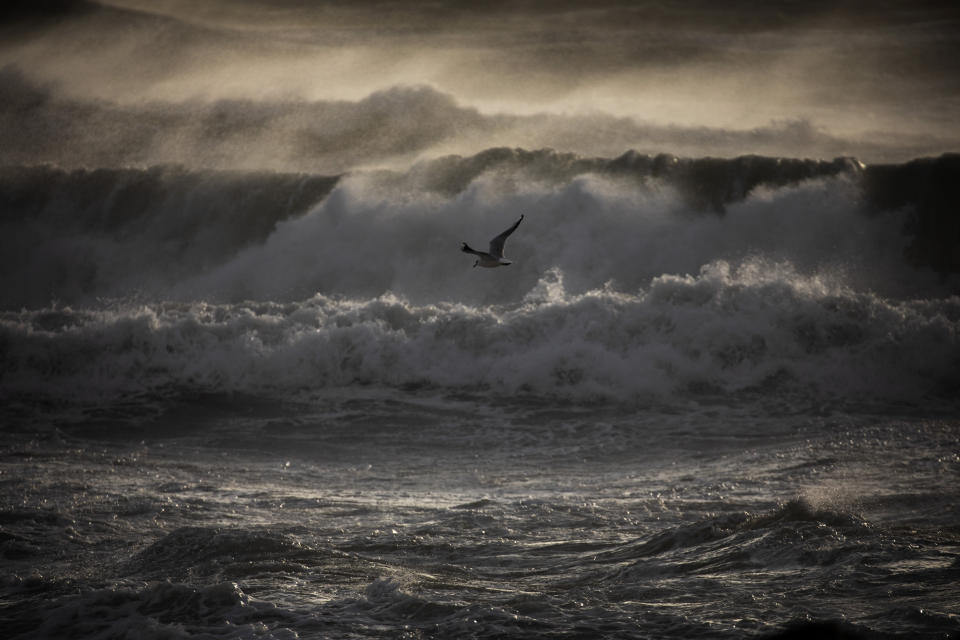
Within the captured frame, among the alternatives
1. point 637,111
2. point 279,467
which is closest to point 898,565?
A: point 279,467

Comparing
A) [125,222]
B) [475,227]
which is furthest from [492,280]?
[125,222]

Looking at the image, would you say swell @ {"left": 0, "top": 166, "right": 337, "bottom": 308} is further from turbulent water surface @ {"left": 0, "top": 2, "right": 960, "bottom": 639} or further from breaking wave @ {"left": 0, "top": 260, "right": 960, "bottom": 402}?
breaking wave @ {"left": 0, "top": 260, "right": 960, "bottom": 402}

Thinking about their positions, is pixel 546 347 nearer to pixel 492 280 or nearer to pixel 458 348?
pixel 458 348

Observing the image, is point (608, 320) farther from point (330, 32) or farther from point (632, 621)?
point (330, 32)

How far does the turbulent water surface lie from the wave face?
0.07m

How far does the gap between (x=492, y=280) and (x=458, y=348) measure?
388 cm

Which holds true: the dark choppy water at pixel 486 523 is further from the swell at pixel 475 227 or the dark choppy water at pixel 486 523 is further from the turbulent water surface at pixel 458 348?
the swell at pixel 475 227

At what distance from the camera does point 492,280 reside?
1744 centimetres

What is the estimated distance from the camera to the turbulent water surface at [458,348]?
6016 mm

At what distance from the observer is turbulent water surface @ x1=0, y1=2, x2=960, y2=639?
19.7 feet

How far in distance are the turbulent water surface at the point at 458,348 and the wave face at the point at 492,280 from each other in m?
0.07

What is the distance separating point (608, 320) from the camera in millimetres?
13844

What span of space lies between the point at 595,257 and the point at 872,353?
557cm

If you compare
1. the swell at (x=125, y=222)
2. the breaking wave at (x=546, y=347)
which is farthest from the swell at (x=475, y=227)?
the breaking wave at (x=546, y=347)
